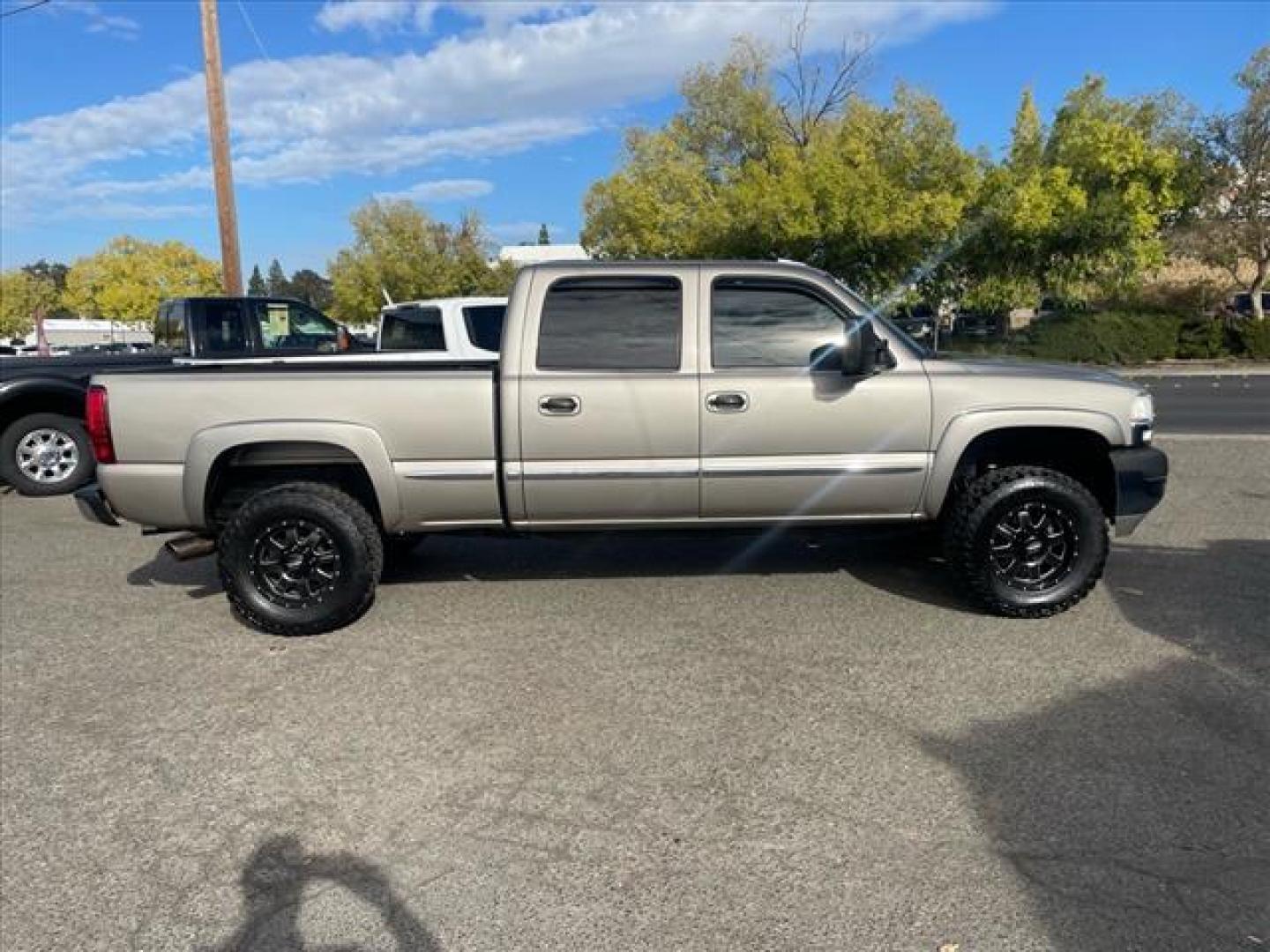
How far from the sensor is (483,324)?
9320mm

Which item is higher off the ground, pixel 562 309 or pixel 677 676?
pixel 562 309

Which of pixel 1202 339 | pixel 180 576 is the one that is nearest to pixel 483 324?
pixel 180 576

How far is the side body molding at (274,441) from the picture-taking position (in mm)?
4773

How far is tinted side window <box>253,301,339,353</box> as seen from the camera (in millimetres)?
10492

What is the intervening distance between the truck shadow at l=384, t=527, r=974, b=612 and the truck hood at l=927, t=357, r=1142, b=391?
1018 mm

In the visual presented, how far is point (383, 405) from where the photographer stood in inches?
188

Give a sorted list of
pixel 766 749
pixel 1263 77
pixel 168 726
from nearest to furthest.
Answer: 1. pixel 766 749
2. pixel 168 726
3. pixel 1263 77

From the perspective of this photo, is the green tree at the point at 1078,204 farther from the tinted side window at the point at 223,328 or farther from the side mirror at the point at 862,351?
the side mirror at the point at 862,351

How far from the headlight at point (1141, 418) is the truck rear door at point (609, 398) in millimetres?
2320

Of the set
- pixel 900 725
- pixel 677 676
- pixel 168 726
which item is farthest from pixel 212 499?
pixel 900 725

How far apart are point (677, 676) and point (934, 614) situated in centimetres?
163

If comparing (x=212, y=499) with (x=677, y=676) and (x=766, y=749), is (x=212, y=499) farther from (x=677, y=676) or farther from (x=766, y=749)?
(x=766, y=749)

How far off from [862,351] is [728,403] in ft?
2.38

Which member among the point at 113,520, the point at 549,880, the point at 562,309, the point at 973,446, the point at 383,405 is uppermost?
the point at 562,309
